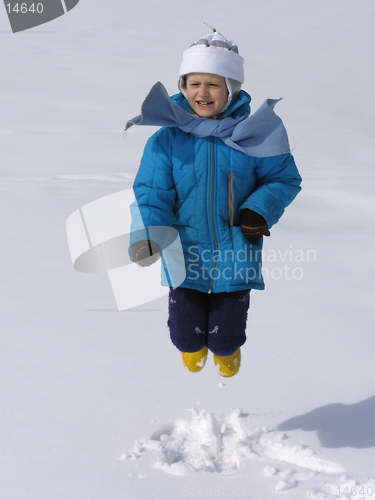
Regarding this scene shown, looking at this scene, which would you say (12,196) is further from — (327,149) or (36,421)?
(327,149)

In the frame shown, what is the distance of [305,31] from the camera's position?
13.7 m

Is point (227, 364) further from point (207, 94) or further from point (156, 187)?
point (207, 94)

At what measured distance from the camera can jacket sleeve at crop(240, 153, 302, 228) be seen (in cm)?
193

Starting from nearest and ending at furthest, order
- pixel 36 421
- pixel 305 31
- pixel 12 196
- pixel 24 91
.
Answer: pixel 36 421
pixel 12 196
pixel 24 91
pixel 305 31

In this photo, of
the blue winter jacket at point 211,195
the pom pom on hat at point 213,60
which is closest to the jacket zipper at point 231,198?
the blue winter jacket at point 211,195

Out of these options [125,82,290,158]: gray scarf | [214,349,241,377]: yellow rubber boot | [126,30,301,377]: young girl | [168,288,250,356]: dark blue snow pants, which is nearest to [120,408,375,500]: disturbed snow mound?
[214,349,241,377]: yellow rubber boot

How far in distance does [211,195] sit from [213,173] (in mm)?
80

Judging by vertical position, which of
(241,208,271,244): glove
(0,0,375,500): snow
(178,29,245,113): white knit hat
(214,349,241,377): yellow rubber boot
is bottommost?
(0,0,375,500): snow

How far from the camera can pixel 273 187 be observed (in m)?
1.97

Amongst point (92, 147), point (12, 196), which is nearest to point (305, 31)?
point (92, 147)

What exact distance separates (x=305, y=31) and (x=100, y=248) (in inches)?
513

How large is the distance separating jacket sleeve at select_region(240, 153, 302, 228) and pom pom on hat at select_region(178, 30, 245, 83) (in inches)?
13.2

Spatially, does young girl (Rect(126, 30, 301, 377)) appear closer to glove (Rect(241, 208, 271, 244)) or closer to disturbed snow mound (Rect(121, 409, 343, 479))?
glove (Rect(241, 208, 271, 244))

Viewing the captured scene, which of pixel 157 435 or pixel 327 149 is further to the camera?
pixel 327 149
